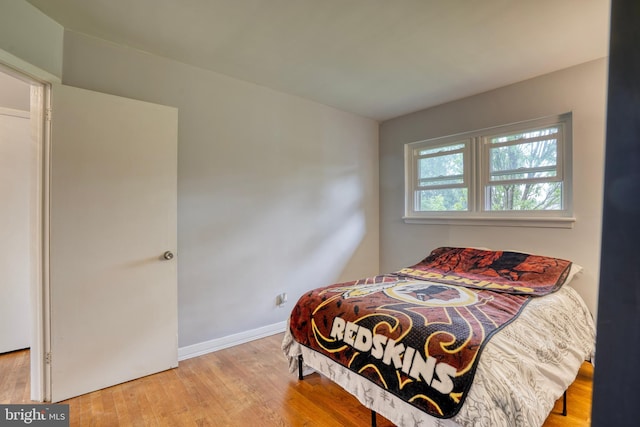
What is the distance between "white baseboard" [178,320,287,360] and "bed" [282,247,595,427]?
2.70 ft

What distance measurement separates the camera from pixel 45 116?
192 centimetres

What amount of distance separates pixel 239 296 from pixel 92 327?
1115 millimetres

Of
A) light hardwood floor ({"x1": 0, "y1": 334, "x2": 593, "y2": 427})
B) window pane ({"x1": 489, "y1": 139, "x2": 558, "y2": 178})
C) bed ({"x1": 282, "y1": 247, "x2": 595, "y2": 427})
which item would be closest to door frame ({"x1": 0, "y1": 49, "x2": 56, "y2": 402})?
light hardwood floor ({"x1": 0, "y1": 334, "x2": 593, "y2": 427})

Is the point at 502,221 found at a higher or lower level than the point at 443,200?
lower

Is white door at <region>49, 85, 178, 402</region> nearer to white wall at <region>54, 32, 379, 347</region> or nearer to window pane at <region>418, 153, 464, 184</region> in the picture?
white wall at <region>54, 32, 379, 347</region>

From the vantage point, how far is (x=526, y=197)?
9.60 ft

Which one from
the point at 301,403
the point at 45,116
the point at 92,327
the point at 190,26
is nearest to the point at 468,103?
the point at 190,26

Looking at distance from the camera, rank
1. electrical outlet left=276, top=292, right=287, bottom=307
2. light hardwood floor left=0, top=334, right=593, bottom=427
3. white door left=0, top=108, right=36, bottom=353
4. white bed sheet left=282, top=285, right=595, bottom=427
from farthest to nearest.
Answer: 1. electrical outlet left=276, top=292, right=287, bottom=307
2. white door left=0, top=108, right=36, bottom=353
3. light hardwood floor left=0, top=334, right=593, bottom=427
4. white bed sheet left=282, top=285, right=595, bottom=427

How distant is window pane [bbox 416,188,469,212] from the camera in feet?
11.1

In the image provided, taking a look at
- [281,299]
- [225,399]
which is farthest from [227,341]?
[225,399]

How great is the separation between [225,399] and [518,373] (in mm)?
1680

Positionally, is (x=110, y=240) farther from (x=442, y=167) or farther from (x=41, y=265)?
(x=442, y=167)

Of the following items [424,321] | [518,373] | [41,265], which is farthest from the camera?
[41,265]
